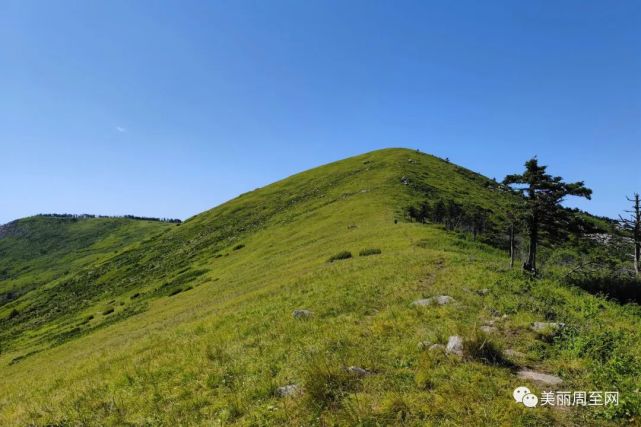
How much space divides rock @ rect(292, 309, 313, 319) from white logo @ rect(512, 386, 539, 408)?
873 centimetres

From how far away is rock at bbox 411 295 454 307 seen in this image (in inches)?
571

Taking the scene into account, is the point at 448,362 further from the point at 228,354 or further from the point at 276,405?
the point at 228,354

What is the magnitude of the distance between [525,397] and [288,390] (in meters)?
5.07

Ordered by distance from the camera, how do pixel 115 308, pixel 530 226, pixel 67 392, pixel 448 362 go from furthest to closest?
1. pixel 115 308
2. pixel 530 226
3. pixel 67 392
4. pixel 448 362

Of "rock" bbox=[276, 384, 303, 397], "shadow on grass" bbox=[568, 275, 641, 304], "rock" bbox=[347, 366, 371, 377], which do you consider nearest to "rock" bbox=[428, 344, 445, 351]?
"rock" bbox=[347, 366, 371, 377]

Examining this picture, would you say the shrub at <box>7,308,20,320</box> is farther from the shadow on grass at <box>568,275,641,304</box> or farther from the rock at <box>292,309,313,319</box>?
the shadow on grass at <box>568,275,641,304</box>

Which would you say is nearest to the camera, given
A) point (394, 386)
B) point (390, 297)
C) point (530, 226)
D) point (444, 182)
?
point (394, 386)

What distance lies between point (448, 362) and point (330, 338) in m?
4.01

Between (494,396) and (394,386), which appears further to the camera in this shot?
(394,386)

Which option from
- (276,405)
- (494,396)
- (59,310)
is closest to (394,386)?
(494,396)

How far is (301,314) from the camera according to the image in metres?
15.8

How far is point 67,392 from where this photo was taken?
1342cm

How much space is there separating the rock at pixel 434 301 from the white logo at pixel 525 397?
638 centimetres

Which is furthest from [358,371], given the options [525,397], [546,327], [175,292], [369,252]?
[175,292]
